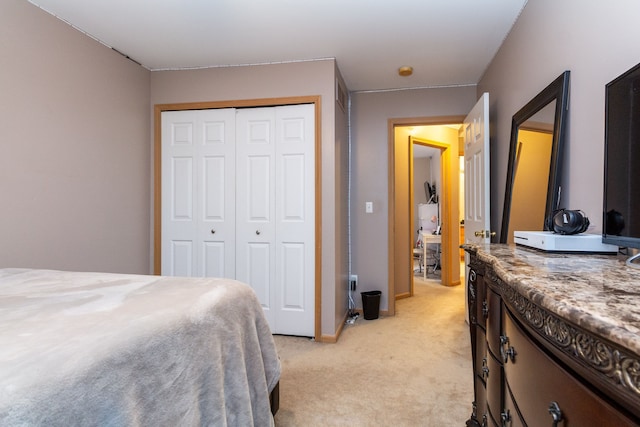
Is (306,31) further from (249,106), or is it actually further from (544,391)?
(544,391)

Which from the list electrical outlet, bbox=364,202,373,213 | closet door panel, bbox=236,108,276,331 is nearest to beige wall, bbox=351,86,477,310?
electrical outlet, bbox=364,202,373,213

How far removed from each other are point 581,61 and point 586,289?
1.34 m

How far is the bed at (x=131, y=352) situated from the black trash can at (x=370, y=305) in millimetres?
1834

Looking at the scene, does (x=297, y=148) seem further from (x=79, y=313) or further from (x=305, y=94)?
(x=79, y=313)

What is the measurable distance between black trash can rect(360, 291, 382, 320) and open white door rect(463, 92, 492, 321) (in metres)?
0.91

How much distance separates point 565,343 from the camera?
0.53 meters

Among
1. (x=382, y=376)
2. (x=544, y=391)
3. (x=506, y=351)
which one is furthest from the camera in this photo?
(x=382, y=376)

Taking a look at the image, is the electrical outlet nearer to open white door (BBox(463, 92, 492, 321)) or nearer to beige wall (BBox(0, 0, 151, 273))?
open white door (BBox(463, 92, 492, 321))

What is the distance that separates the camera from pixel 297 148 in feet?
9.68

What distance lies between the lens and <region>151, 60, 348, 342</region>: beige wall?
288 centimetres

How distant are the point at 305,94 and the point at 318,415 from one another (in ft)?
7.75

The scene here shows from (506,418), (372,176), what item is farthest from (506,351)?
(372,176)

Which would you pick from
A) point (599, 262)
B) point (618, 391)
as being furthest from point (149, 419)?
point (599, 262)

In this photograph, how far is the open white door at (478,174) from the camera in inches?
102
